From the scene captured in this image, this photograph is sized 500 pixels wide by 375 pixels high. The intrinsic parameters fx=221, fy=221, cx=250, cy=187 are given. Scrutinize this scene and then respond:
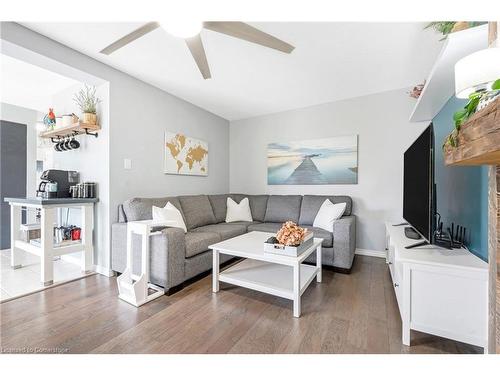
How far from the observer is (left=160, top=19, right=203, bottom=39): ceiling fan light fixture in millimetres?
1192

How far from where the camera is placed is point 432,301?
4.16ft

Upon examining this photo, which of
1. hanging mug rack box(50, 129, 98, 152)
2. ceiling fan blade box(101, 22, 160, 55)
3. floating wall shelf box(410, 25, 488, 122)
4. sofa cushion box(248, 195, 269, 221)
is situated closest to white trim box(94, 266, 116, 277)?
hanging mug rack box(50, 129, 98, 152)

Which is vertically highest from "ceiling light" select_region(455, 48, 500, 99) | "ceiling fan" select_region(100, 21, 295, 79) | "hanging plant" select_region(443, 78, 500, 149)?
"ceiling fan" select_region(100, 21, 295, 79)

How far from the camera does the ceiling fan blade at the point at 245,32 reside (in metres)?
1.37

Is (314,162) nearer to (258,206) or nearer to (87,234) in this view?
(258,206)

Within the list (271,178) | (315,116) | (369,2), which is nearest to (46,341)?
(369,2)

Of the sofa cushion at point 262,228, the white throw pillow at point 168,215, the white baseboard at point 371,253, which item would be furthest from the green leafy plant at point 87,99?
the white baseboard at point 371,253

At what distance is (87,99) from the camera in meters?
2.51

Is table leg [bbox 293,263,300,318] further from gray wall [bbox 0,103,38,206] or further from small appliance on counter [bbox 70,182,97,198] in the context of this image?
gray wall [bbox 0,103,38,206]

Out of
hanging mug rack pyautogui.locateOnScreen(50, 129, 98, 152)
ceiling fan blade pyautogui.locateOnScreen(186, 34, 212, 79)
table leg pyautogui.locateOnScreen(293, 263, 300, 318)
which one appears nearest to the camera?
ceiling fan blade pyautogui.locateOnScreen(186, 34, 212, 79)

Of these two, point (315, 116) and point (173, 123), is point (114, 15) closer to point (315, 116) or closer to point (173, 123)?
point (173, 123)

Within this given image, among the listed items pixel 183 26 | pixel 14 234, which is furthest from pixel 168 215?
pixel 14 234

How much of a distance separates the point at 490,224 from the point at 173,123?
3.24 metres

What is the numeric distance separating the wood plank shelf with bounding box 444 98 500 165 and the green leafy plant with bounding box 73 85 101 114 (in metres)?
3.08
